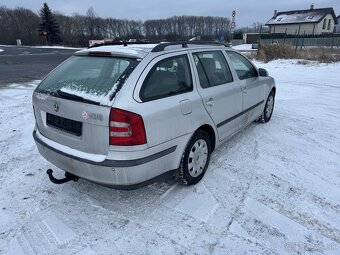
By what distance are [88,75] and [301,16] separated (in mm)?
63745

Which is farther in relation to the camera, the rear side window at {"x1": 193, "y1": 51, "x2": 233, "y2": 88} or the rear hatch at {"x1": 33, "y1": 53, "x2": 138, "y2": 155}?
the rear side window at {"x1": 193, "y1": 51, "x2": 233, "y2": 88}

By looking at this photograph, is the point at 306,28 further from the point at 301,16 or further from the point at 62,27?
the point at 62,27

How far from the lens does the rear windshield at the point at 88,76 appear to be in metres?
2.69

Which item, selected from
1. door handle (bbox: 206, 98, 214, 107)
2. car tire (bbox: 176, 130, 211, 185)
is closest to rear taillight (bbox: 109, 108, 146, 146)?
car tire (bbox: 176, 130, 211, 185)

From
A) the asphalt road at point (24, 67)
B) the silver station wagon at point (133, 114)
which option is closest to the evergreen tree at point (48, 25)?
the asphalt road at point (24, 67)

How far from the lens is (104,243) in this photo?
8.36 ft

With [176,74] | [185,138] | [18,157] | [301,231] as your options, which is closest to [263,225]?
[301,231]

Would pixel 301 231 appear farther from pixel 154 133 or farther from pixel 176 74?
pixel 176 74

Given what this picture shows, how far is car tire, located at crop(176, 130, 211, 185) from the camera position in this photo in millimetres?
3208

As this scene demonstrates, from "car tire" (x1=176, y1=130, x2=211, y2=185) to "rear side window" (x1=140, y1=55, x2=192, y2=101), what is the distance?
606mm

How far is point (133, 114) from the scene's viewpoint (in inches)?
98.1

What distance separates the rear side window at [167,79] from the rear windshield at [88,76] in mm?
247

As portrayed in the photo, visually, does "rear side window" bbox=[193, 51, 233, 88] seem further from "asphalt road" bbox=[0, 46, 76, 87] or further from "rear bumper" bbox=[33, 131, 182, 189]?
"asphalt road" bbox=[0, 46, 76, 87]

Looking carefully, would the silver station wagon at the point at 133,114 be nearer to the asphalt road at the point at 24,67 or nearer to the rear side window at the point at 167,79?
the rear side window at the point at 167,79
